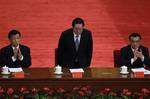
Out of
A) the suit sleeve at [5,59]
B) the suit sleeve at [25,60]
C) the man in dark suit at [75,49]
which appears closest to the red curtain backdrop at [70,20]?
the man in dark suit at [75,49]

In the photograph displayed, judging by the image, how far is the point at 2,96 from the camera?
17.9 ft

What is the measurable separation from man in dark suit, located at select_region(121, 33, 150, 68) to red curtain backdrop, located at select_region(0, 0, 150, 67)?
2161 millimetres

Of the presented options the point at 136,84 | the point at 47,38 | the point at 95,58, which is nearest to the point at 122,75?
the point at 136,84

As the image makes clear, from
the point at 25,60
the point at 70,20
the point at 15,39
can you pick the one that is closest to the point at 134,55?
the point at 25,60

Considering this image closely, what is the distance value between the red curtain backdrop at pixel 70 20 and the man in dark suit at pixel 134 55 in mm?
2161

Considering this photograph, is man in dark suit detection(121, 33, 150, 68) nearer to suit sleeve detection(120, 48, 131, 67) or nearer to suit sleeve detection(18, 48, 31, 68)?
suit sleeve detection(120, 48, 131, 67)

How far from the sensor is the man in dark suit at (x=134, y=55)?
289 inches

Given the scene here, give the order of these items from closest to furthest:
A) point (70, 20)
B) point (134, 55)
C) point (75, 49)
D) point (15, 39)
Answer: point (15, 39)
point (134, 55)
point (75, 49)
point (70, 20)

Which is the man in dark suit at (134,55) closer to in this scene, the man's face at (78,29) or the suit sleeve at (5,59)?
the man's face at (78,29)

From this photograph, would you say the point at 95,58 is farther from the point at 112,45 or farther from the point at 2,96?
the point at 2,96

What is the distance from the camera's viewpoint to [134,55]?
24.3ft

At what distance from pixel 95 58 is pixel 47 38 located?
135 cm

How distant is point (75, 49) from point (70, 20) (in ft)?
12.0

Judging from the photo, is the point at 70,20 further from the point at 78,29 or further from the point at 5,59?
the point at 5,59
